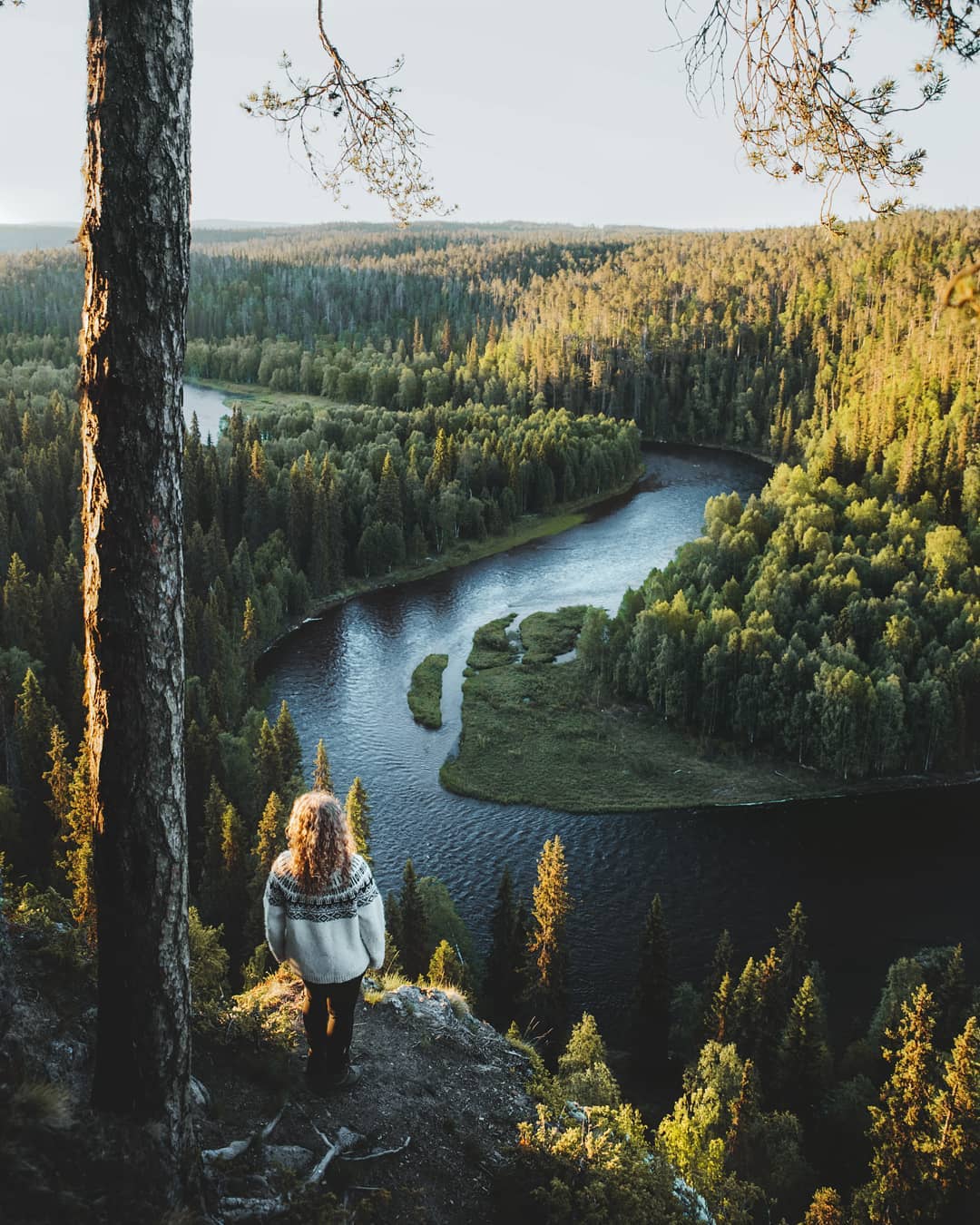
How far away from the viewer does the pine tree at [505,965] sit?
104ft

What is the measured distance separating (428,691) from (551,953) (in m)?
26.8

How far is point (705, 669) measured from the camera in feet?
177

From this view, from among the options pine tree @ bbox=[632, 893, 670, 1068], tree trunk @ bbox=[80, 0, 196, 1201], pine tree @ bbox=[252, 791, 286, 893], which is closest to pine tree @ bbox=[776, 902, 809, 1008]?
pine tree @ bbox=[632, 893, 670, 1068]

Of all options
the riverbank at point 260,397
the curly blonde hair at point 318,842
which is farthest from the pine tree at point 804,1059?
the riverbank at point 260,397

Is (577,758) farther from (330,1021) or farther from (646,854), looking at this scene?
(330,1021)

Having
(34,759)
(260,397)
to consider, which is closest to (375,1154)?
(34,759)

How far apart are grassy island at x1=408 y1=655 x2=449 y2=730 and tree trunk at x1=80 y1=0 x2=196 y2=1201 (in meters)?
46.0

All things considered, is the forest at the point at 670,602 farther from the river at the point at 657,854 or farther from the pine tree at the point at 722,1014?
the river at the point at 657,854

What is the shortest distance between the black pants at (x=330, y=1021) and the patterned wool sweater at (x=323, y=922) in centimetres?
23

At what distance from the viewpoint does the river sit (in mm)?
35844

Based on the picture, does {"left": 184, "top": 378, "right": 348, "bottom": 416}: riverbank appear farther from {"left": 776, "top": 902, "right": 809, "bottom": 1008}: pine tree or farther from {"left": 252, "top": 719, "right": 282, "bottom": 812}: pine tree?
{"left": 776, "top": 902, "right": 809, "bottom": 1008}: pine tree

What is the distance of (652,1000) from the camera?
30.4 meters

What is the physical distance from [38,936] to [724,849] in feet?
123

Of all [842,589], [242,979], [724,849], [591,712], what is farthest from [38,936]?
[842,589]
